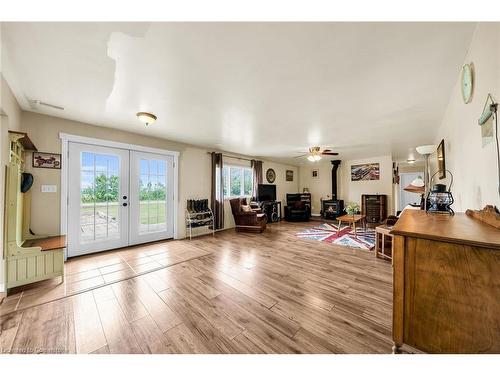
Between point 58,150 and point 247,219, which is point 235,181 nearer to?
point 247,219

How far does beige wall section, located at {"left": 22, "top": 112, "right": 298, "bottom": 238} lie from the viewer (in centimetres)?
270

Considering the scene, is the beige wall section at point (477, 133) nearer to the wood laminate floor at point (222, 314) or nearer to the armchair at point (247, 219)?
the wood laminate floor at point (222, 314)

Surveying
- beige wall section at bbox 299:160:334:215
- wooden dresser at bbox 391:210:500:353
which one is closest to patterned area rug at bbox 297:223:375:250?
wooden dresser at bbox 391:210:500:353

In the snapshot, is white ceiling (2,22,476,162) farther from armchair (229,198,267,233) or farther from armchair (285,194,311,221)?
armchair (285,194,311,221)

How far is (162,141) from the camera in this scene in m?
4.07

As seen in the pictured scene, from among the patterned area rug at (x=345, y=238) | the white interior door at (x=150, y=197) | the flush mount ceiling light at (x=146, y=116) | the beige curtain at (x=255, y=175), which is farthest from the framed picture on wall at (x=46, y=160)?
the patterned area rug at (x=345, y=238)

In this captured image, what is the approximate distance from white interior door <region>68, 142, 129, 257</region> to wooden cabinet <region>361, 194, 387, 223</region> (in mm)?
6962

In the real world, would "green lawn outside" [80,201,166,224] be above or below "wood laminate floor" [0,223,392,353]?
above

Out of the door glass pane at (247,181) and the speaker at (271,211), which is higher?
the door glass pane at (247,181)

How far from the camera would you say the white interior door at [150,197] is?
3.71 m

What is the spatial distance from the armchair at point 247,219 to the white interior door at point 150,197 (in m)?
1.67

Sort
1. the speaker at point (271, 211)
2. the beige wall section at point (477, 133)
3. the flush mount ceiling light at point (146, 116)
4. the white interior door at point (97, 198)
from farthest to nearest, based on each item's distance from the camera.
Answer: the speaker at point (271, 211) → the white interior door at point (97, 198) → the flush mount ceiling light at point (146, 116) → the beige wall section at point (477, 133)

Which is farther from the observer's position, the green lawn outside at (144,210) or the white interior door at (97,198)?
the green lawn outside at (144,210)

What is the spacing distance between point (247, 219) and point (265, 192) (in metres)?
1.75
